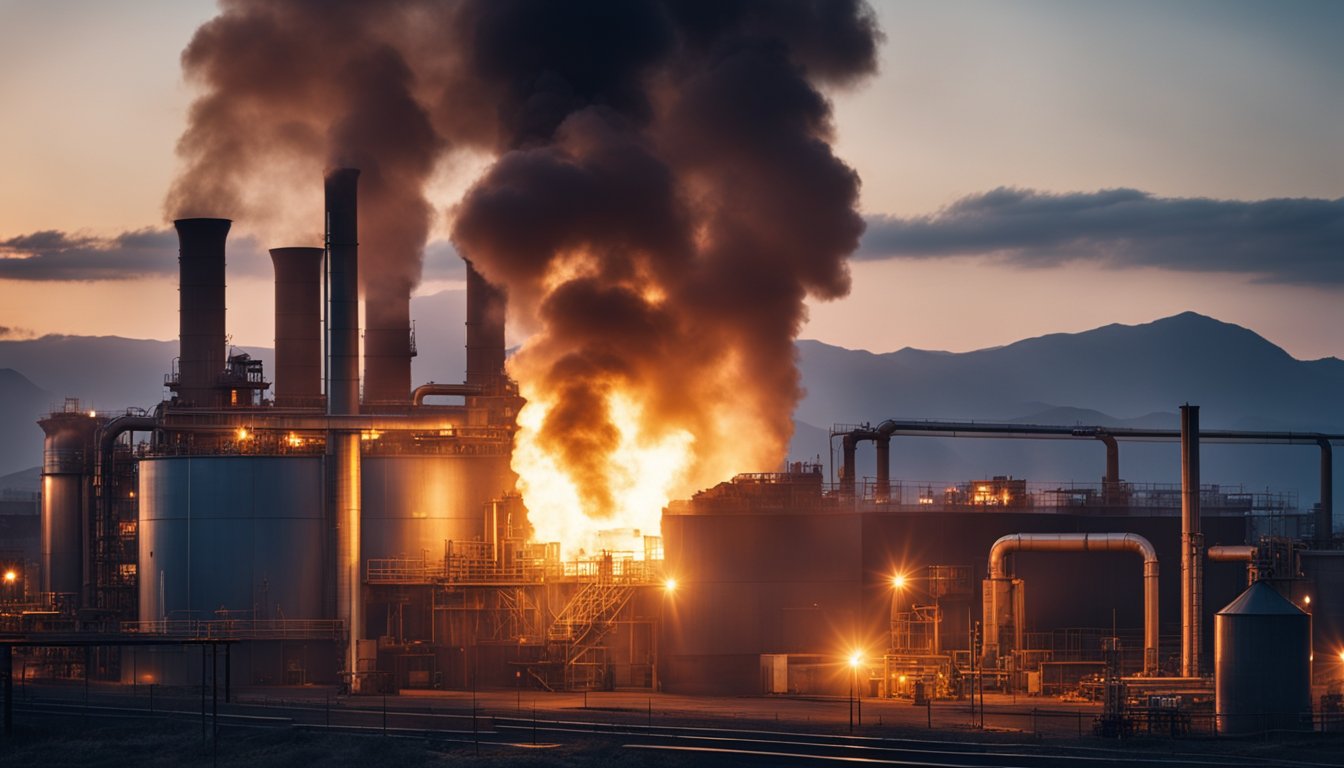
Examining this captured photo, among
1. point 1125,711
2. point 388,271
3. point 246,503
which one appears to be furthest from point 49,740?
point 388,271

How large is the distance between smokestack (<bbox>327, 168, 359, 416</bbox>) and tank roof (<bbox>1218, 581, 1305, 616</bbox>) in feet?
121

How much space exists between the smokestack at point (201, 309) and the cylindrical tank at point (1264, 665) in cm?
4897

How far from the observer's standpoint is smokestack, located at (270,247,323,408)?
92875mm

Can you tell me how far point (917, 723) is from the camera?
59938 mm

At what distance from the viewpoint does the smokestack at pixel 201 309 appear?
291 feet

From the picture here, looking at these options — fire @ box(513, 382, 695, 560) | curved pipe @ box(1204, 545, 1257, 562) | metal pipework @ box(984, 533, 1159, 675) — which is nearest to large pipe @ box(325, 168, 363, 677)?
fire @ box(513, 382, 695, 560)

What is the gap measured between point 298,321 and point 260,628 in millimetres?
19946

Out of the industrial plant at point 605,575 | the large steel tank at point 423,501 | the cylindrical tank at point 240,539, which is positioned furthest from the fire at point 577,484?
the cylindrical tank at point 240,539

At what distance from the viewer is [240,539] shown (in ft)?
260

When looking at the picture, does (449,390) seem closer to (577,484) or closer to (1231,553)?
(577,484)

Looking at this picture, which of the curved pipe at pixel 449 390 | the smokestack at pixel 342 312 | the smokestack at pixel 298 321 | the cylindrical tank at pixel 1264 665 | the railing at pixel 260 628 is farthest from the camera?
the smokestack at pixel 298 321

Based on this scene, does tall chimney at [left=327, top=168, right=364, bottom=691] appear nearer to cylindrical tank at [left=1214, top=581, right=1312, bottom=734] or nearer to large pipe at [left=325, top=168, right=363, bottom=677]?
large pipe at [left=325, top=168, right=363, bottom=677]

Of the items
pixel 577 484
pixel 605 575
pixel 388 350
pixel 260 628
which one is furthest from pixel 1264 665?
pixel 388 350

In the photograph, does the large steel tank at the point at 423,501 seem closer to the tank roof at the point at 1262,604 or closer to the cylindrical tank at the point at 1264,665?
the tank roof at the point at 1262,604
